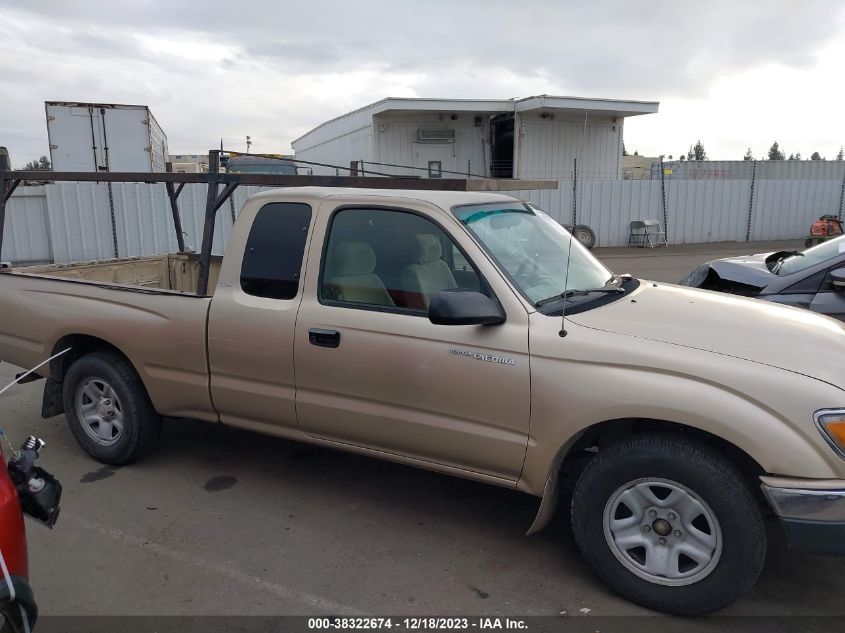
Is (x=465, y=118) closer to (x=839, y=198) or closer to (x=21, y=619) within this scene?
(x=839, y=198)

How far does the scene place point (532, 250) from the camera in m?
3.69

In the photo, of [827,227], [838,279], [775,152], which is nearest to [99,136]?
[838,279]

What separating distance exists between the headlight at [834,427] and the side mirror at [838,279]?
2.80 m

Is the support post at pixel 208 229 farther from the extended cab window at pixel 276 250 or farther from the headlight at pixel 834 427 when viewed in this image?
the headlight at pixel 834 427

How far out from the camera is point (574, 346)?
3008 millimetres

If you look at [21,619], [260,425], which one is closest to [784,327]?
[260,425]

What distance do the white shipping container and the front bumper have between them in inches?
648

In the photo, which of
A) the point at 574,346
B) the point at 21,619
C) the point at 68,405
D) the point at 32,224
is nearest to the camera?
the point at 21,619

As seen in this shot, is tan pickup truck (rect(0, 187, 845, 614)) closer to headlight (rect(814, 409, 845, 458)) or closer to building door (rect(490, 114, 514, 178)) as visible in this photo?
headlight (rect(814, 409, 845, 458))

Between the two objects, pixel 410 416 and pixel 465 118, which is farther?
pixel 465 118

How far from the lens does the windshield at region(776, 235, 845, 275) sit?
17.4 ft

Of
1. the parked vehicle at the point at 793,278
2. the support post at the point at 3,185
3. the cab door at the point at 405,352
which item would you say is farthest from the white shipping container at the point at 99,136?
the parked vehicle at the point at 793,278

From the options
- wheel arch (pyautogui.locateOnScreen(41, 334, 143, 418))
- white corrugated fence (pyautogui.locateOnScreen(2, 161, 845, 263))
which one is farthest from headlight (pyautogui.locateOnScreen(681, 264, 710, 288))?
white corrugated fence (pyautogui.locateOnScreen(2, 161, 845, 263))

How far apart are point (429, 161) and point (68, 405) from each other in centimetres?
1711
